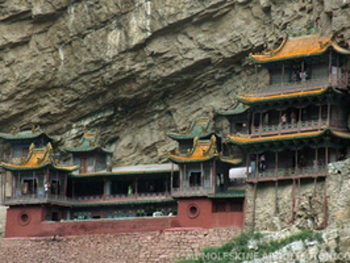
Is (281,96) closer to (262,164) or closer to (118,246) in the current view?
(262,164)

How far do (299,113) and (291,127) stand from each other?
3.39 feet

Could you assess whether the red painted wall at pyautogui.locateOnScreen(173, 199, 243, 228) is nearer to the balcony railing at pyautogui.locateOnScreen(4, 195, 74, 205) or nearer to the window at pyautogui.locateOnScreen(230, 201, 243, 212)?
the window at pyautogui.locateOnScreen(230, 201, 243, 212)

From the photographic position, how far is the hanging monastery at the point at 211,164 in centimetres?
6247

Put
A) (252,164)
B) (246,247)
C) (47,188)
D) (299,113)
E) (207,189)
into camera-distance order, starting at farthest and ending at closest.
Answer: (47,188) < (207,189) < (252,164) < (299,113) < (246,247)

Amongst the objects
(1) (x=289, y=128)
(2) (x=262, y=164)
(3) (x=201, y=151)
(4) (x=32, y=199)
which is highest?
(1) (x=289, y=128)

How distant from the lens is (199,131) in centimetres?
7144

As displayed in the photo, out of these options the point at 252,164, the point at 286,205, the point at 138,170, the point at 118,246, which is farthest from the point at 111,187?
the point at 286,205

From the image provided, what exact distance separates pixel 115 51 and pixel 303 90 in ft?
54.2

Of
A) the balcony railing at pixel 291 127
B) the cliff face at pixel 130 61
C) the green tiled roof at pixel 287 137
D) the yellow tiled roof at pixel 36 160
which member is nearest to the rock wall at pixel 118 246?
the yellow tiled roof at pixel 36 160

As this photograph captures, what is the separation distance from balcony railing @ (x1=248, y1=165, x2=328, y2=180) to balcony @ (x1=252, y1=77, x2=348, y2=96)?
5.07m

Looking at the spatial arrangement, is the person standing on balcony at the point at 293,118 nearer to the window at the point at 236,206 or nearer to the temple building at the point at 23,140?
the window at the point at 236,206

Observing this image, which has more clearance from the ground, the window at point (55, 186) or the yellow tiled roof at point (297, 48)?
the yellow tiled roof at point (297, 48)

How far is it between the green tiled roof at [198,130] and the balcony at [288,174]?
26.9ft

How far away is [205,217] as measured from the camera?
64875mm
